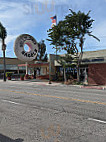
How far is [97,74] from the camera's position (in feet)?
73.7

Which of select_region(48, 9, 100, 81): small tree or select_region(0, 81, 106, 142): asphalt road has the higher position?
select_region(48, 9, 100, 81): small tree

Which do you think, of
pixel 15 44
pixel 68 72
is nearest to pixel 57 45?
pixel 68 72

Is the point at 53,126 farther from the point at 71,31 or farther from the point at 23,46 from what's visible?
the point at 23,46

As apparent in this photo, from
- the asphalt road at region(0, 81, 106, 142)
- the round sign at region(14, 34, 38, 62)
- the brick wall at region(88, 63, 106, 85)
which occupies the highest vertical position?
the round sign at region(14, 34, 38, 62)

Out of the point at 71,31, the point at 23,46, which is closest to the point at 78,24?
the point at 71,31

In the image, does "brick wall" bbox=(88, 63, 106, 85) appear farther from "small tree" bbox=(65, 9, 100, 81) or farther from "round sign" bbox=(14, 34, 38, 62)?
"round sign" bbox=(14, 34, 38, 62)

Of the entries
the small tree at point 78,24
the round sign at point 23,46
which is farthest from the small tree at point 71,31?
the round sign at point 23,46

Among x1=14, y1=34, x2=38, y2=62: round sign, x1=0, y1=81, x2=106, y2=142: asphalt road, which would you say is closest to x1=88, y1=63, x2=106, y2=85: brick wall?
x1=14, y1=34, x2=38, y2=62: round sign

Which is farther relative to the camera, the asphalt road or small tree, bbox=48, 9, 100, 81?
small tree, bbox=48, 9, 100, 81

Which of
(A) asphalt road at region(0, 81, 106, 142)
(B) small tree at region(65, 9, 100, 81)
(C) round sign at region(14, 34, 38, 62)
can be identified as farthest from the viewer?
(C) round sign at region(14, 34, 38, 62)

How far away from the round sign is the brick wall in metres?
14.0

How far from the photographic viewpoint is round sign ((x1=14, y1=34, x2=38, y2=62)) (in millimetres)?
30869

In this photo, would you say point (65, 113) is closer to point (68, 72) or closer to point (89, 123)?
point (89, 123)

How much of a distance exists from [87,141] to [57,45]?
20280 mm
